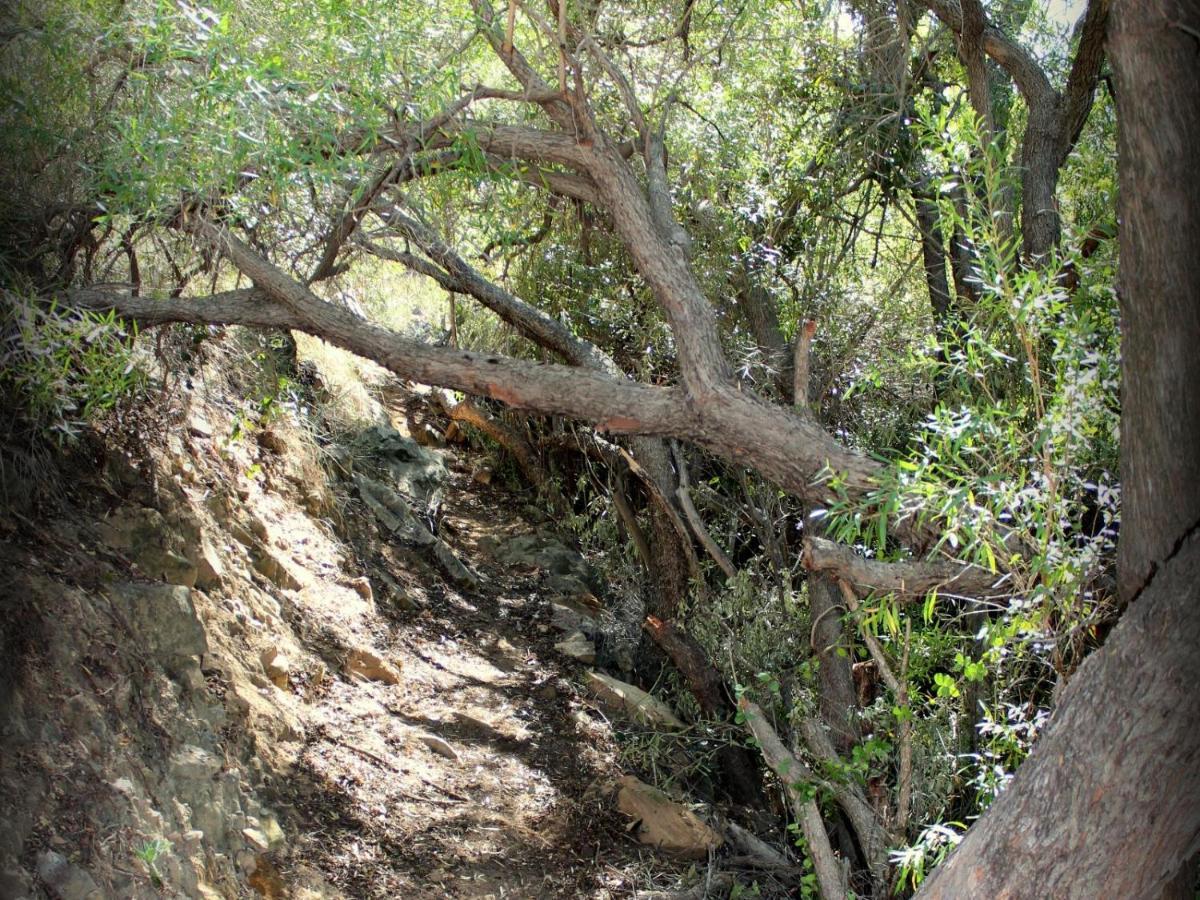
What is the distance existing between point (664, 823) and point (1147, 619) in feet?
9.56

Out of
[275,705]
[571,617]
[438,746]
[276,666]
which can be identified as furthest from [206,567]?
[571,617]

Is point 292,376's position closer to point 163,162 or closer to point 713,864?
point 163,162

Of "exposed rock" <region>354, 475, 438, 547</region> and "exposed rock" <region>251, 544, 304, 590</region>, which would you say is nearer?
"exposed rock" <region>251, 544, 304, 590</region>

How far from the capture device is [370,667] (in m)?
5.87

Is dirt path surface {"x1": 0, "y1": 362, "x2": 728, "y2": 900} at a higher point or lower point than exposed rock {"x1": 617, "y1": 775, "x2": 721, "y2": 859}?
higher

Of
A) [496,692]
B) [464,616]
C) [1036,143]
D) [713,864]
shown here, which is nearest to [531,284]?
[464,616]

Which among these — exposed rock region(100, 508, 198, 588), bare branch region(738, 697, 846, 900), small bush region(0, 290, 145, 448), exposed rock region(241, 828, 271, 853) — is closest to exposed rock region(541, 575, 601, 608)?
bare branch region(738, 697, 846, 900)

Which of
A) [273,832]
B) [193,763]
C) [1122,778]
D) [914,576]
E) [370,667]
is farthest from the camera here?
[370,667]

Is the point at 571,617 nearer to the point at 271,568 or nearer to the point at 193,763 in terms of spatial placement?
the point at 271,568

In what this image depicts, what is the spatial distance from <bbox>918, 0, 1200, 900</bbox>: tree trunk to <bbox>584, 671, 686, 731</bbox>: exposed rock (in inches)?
119

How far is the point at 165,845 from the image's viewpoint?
3719mm

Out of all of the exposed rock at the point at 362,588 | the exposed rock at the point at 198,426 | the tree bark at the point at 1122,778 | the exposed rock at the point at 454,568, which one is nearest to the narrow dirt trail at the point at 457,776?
the exposed rock at the point at 362,588

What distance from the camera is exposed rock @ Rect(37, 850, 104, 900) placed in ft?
11.0

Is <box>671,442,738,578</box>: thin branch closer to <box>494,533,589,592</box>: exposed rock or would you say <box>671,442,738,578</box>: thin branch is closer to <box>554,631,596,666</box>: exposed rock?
<box>554,631,596,666</box>: exposed rock
